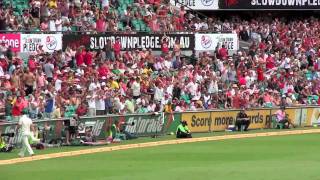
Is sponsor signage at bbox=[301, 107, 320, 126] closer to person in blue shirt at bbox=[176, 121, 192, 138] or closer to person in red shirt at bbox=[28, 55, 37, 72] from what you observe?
person in blue shirt at bbox=[176, 121, 192, 138]

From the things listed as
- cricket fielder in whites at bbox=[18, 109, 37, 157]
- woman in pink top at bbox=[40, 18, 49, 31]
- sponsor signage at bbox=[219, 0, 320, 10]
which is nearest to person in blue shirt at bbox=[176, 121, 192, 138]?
woman in pink top at bbox=[40, 18, 49, 31]

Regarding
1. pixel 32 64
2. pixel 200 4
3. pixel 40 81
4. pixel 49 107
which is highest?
pixel 200 4

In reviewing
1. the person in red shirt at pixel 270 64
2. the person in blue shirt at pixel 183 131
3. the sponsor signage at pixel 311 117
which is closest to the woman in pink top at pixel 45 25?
the person in blue shirt at pixel 183 131

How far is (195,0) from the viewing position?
4975 cm

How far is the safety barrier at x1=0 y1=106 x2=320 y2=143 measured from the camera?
98.8 feet

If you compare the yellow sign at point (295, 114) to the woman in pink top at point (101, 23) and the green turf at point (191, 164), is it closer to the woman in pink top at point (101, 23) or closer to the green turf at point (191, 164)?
the green turf at point (191, 164)

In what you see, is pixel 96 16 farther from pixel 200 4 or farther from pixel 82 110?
pixel 200 4

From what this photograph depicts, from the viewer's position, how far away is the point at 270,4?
2051 inches

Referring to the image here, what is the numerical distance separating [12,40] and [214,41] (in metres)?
12.0

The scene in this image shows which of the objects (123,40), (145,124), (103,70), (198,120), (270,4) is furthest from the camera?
(270,4)

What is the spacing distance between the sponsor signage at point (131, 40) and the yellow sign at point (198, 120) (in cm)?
556

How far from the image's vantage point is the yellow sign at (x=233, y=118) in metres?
37.4

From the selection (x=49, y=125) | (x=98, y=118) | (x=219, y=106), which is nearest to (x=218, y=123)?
(x=219, y=106)

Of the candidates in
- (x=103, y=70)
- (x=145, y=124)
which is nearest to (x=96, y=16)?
(x=103, y=70)
